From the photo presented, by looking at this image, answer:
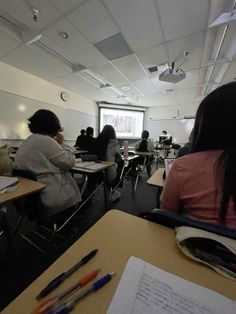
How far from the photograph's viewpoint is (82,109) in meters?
6.22

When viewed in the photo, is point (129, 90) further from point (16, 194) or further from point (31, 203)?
point (16, 194)

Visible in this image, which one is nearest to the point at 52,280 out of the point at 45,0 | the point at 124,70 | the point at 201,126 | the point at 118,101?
the point at 201,126

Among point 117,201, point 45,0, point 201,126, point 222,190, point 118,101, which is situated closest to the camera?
point 222,190

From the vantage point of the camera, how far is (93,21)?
2.20 meters

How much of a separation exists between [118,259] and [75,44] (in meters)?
3.31

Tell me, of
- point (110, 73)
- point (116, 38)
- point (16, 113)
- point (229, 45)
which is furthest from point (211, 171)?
point (16, 113)

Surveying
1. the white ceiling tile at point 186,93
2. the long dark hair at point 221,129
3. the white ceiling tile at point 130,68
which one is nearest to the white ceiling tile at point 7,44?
the white ceiling tile at point 130,68

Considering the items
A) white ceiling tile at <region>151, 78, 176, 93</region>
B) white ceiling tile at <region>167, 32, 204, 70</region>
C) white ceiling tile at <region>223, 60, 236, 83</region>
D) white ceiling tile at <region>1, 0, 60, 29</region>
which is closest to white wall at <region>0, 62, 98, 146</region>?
white ceiling tile at <region>1, 0, 60, 29</region>

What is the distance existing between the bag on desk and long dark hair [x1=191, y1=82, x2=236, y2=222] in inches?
5.9

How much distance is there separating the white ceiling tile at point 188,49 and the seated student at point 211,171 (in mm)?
2573

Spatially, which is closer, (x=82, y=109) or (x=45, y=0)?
(x=45, y=0)

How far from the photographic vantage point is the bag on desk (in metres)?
0.43

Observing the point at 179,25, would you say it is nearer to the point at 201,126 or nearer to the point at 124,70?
the point at 124,70

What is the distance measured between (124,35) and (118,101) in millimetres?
4433
